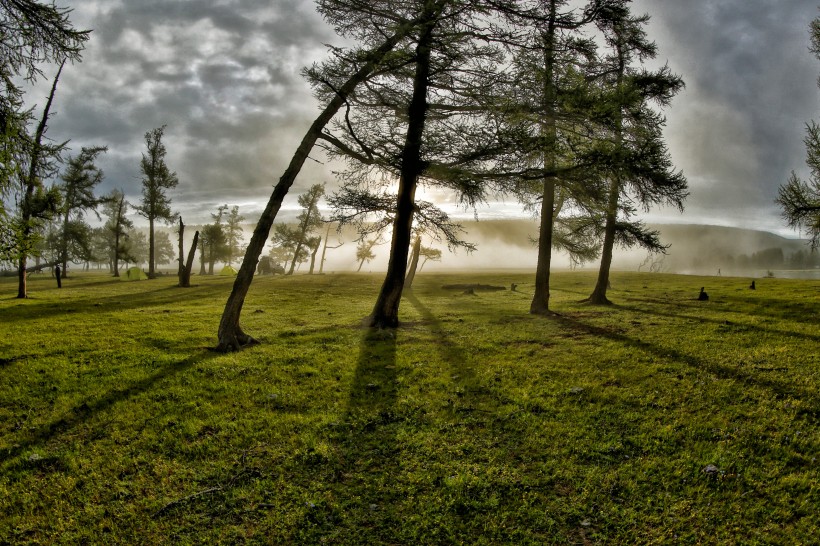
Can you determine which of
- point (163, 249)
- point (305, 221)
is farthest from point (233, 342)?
point (163, 249)

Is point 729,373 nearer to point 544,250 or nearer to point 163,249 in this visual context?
point 544,250

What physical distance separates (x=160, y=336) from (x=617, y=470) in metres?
12.2

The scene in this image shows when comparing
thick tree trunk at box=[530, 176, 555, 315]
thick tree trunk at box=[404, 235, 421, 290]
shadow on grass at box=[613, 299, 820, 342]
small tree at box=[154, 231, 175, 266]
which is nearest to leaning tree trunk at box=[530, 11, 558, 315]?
thick tree trunk at box=[530, 176, 555, 315]

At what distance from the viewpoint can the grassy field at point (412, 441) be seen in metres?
4.23

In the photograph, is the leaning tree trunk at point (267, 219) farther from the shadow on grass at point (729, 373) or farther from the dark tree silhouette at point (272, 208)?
the shadow on grass at point (729, 373)

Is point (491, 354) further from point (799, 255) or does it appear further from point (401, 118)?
point (799, 255)

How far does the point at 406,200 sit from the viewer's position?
13.1 metres

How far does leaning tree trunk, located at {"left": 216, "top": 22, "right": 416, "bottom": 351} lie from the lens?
1062 cm

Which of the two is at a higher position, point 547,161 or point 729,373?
point 547,161

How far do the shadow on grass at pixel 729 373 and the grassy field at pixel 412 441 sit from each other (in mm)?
67

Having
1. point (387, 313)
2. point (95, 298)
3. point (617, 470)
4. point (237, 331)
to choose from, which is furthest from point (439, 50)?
point (95, 298)

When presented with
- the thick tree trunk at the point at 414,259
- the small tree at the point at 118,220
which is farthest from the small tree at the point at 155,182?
the thick tree trunk at the point at 414,259

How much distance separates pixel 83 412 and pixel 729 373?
1220 cm

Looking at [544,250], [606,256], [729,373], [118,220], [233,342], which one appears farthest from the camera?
[118,220]
